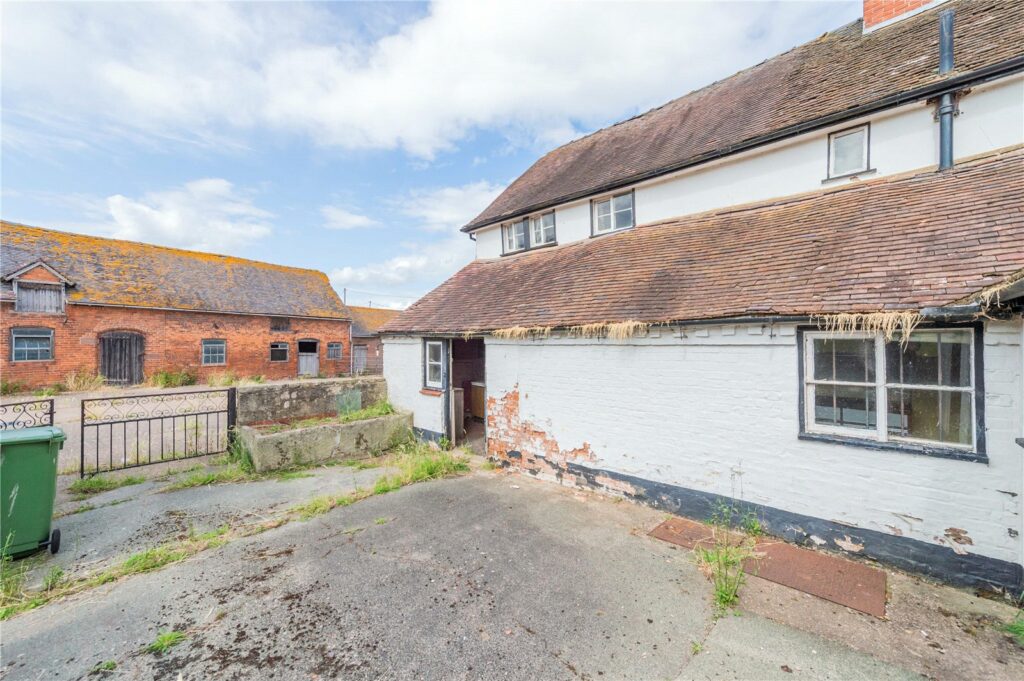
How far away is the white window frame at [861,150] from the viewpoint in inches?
276

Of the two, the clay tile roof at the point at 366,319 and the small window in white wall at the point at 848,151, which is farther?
the clay tile roof at the point at 366,319

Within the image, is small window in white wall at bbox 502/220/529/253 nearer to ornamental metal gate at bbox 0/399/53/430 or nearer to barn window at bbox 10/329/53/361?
ornamental metal gate at bbox 0/399/53/430

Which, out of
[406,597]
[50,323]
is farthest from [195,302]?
[406,597]

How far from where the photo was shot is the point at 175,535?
5.68 metres

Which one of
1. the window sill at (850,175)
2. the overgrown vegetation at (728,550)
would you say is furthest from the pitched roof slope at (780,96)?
the overgrown vegetation at (728,550)

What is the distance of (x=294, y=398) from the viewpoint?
1035cm

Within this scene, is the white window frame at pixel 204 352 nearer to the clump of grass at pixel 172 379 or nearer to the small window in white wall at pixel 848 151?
the clump of grass at pixel 172 379

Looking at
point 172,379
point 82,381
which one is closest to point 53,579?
point 82,381

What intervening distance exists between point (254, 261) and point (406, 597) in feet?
93.4

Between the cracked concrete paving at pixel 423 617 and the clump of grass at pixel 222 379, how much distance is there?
18597 mm

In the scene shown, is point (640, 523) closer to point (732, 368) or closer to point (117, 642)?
point (732, 368)

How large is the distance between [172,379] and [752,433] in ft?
82.6

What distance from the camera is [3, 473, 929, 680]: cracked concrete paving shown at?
3330mm

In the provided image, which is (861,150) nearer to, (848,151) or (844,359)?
(848,151)
